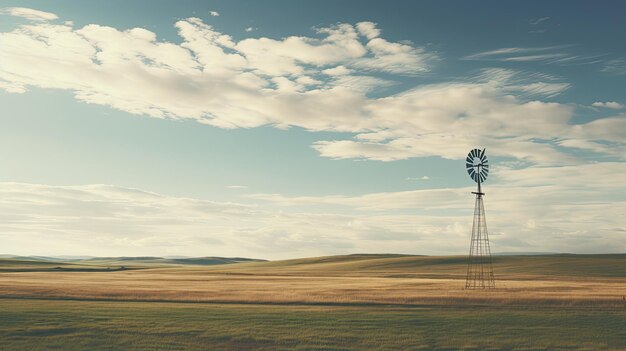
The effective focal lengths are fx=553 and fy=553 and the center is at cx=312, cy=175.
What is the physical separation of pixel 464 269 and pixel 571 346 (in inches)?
3955

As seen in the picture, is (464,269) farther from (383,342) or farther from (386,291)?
(383,342)

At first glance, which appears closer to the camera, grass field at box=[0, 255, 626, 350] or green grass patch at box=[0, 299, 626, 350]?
green grass patch at box=[0, 299, 626, 350]

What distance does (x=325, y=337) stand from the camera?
3403 centimetres

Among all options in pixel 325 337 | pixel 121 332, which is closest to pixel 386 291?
pixel 325 337

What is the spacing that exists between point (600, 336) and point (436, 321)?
10.3m

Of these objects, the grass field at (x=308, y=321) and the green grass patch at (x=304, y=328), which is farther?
the grass field at (x=308, y=321)

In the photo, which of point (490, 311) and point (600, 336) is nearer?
point (600, 336)

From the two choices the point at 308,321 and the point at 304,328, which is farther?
the point at 308,321

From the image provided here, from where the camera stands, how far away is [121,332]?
3506cm

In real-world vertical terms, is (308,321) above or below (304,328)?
above

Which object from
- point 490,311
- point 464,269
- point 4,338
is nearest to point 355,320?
point 490,311

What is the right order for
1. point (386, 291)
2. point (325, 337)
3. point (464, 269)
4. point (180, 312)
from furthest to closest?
1. point (464, 269)
2. point (386, 291)
3. point (180, 312)
4. point (325, 337)

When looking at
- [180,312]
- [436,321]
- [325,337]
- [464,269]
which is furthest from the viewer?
[464,269]

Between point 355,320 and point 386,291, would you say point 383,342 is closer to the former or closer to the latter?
point 355,320
